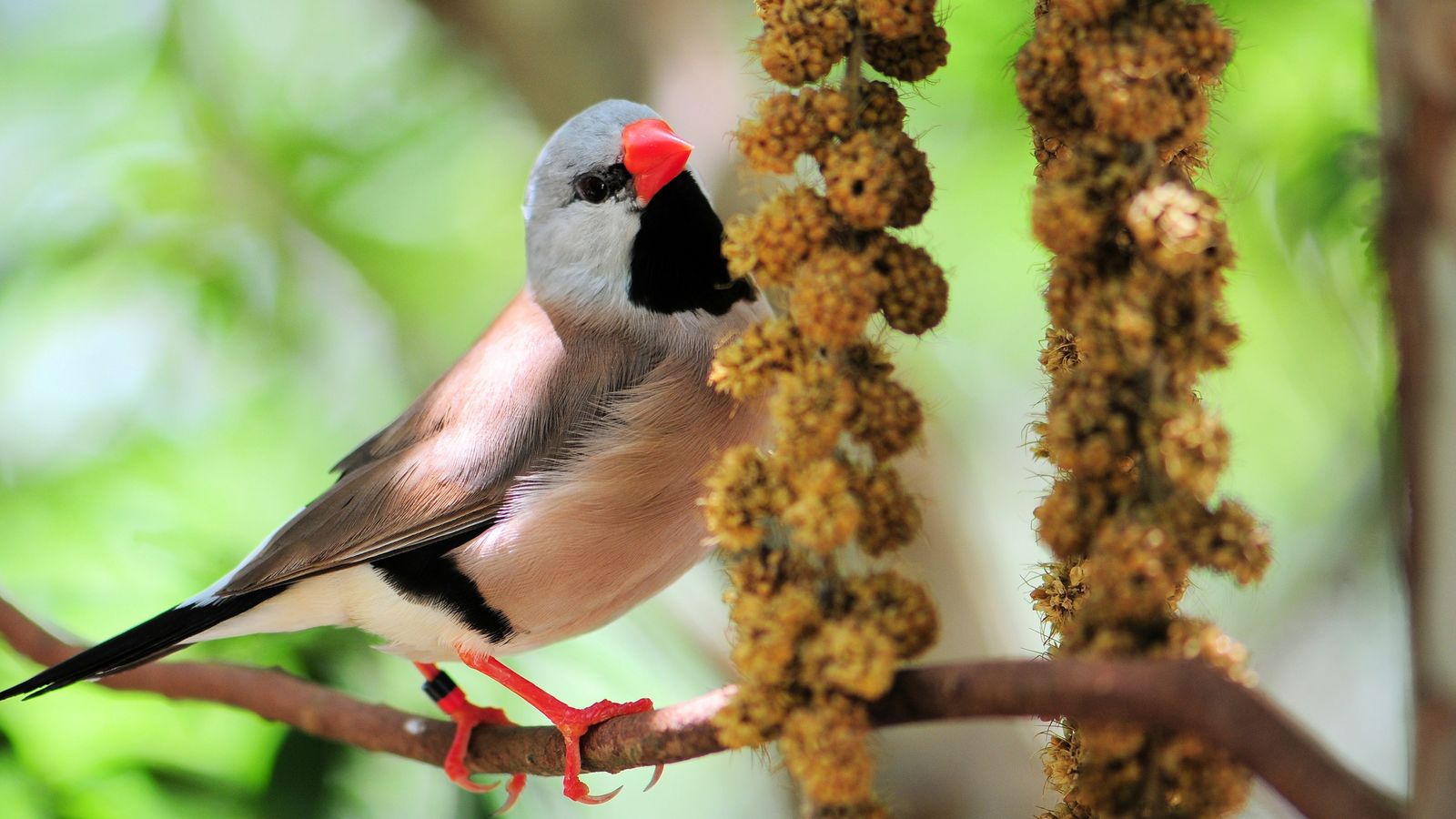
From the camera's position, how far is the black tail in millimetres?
1336

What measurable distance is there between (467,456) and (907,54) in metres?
0.75

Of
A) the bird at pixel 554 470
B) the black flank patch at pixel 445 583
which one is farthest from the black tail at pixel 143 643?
the black flank patch at pixel 445 583

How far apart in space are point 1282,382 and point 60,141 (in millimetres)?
2475

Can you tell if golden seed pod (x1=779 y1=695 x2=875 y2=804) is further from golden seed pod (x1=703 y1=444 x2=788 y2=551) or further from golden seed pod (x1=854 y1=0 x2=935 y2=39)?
golden seed pod (x1=854 y1=0 x2=935 y2=39)

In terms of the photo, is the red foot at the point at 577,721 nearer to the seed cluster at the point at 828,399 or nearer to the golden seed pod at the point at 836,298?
the seed cluster at the point at 828,399

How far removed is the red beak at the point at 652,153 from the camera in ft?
4.61

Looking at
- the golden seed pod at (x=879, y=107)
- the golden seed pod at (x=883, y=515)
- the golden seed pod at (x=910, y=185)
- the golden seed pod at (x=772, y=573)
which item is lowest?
the golden seed pod at (x=772, y=573)

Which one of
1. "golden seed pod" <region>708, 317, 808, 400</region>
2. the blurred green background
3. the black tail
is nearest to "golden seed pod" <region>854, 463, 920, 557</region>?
"golden seed pod" <region>708, 317, 808, 400</region>

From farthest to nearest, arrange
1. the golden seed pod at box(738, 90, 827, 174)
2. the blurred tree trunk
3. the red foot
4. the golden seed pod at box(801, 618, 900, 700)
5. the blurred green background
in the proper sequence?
1. the blurred green background
2. the red foot
3. the golden seed pod at box(738, 90, 827, 174)
4. the golden seed pod at box(801, 618, 900, 700)
5. the blurred tree trunk

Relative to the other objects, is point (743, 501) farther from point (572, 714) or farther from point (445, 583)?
point (445, 583)

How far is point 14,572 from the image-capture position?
2.22m

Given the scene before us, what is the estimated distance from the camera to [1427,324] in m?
0.68

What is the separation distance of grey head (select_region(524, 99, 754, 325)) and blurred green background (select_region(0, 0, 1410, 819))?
658 millimetres

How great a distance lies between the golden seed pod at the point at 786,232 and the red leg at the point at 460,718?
3.14 feet
